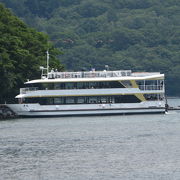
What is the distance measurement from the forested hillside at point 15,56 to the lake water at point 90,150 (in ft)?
36.0

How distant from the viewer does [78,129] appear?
284ft

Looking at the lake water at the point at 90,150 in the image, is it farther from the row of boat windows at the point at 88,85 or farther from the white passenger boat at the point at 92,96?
the row of boat windows at the point at 88,85

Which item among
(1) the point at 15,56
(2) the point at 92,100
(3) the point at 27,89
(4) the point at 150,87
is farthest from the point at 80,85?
(1) the point at 15,56

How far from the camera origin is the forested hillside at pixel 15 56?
107 metres

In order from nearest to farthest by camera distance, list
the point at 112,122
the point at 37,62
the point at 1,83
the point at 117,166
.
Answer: the point at 117,166 < the point at 112,122 < the point at 1,83 < the point at 37,62

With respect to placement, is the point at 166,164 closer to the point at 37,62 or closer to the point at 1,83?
the point at 1,83

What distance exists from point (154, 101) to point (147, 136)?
28.3 meters

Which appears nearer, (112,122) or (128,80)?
(112,122)

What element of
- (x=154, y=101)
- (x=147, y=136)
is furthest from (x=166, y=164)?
(x=154, y=101)

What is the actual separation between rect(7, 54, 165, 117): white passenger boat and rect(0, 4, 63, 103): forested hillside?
2650 mm

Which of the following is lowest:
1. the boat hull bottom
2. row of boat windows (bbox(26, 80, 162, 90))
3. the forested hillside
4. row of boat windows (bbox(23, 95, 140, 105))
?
the boat hull bottom

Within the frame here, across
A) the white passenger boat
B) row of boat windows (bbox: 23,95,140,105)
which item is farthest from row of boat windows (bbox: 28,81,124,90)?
row of boat windows (bbox: 23,95,140,105)

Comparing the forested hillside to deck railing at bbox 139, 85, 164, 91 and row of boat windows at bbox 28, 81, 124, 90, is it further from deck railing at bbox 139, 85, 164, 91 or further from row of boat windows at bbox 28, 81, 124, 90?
deck railing at bbox 139, 85, 164, 91

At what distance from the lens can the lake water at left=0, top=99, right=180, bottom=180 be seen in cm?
5831
